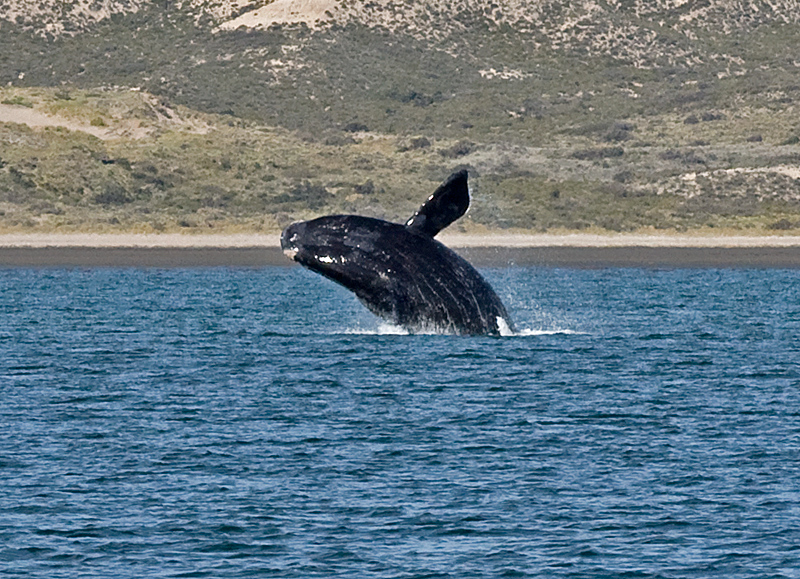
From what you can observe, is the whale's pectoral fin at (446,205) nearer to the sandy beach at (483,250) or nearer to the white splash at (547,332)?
the white splash at (547,332)

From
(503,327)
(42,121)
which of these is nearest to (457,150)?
(42,121)

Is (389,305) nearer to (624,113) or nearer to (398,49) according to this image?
(624,113)

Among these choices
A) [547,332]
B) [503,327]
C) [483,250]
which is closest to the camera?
[503,327]

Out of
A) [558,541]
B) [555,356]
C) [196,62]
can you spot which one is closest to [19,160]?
[196,62]

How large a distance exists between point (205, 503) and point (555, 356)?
1688 cm

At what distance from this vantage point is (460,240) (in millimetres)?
81250

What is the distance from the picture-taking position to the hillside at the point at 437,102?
334 ft

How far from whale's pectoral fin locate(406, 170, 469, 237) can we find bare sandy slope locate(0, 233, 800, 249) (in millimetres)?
52330

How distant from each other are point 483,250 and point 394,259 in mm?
51533

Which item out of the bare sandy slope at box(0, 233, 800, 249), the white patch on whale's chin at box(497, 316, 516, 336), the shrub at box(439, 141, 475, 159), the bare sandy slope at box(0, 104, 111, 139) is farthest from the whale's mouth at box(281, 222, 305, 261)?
the bare sandy slope at box(0, 104, 111, 139)

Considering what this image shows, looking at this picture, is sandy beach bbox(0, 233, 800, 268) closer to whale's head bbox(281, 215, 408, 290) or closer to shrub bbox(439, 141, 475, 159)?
shrub bbox(439, 141, 475, 159)


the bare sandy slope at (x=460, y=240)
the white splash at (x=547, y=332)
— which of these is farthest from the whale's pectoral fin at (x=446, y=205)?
the bare sandy slope at (x=460, y=240)

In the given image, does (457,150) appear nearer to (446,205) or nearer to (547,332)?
(547,332)

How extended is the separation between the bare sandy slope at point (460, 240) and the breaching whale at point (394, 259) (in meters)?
51.1
